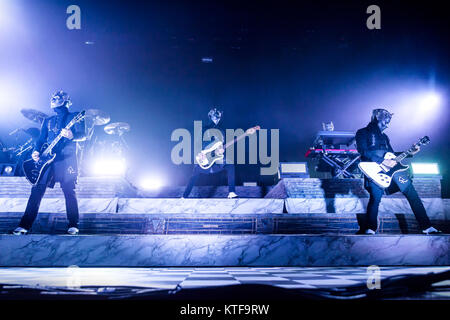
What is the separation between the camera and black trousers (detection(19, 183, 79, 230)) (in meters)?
3.23

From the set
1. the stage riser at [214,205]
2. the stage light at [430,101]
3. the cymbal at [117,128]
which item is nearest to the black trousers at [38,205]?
the stage riser at [214,205]

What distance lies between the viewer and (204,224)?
3.67m

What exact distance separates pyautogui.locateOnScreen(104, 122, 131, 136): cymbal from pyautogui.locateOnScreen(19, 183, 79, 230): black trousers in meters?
3.89

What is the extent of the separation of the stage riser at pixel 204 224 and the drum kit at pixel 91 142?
3177 millimetres

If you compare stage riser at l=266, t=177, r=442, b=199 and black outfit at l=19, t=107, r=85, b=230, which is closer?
black outfit at l=19, t=107, r=85, b=230

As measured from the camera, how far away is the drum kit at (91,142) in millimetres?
6793

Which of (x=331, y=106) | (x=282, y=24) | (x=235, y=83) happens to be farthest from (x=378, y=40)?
(x=235, y=83)

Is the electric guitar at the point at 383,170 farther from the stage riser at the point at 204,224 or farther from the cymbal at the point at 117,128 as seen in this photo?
the cymbal at the point at 117,128

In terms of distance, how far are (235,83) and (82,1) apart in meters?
4.08

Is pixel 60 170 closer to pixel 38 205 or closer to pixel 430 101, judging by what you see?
pixel 38 205

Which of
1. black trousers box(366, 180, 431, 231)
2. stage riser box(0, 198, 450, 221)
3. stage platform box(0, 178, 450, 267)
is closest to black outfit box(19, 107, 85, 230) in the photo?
stage platform box(0, 178, 450, 267)

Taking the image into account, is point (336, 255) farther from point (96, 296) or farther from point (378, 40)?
point (378, 40)

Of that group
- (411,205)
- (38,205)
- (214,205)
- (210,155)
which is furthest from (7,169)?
(411,205)

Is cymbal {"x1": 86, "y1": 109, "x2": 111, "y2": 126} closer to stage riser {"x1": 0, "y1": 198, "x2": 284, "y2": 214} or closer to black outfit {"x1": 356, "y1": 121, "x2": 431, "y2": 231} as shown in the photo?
stage riser {"x1": 0, "y1": 198, "x2": 284, "y2": 214}
